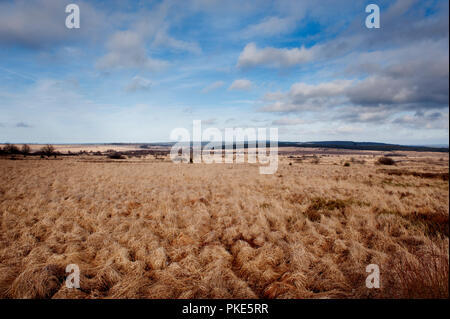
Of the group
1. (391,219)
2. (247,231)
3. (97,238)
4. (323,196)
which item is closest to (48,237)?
(97,238)

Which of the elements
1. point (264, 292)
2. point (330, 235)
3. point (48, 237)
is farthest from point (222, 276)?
point (48, 237)

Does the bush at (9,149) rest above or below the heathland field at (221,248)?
above

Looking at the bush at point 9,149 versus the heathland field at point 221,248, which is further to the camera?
the bush at point 9,149

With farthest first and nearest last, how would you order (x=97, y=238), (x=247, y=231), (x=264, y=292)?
(x=247, y=231)
(x=97, y=238)
(x=264, y=292)

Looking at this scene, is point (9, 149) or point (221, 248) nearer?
point (221, 248)

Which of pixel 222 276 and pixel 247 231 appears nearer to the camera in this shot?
pixel 222 276

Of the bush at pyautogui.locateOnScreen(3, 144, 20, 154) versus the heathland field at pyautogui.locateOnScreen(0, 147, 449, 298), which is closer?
the heathland field at pyautogui.locateOnScreen(0, 147, 449, 298)

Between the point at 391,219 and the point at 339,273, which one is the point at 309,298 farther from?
the point at 391,219

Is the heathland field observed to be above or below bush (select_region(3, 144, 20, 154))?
below

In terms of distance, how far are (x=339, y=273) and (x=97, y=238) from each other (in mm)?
7709

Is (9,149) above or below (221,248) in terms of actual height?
above
